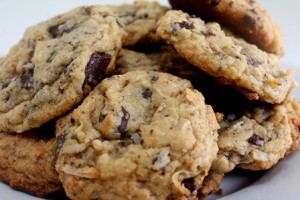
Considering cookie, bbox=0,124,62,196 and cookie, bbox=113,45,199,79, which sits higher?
cookie, bbox=113,45,199,79

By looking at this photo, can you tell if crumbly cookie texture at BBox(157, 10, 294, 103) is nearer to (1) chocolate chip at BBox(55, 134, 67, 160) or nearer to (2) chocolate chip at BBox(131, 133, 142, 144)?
(2) chocolate chip at BBox(131, 133, 142, 144)

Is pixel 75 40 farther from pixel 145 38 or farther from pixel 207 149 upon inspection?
pixel 207 149

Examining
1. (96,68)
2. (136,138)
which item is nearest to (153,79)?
(96,68)

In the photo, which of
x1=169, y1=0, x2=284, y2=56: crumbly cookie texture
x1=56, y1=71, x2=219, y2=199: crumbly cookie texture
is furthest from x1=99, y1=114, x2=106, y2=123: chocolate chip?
x1=169, y1=0, x2=284, y2=56: crumbly cookie texture

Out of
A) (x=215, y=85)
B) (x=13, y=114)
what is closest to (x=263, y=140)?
(x=215, y=85)

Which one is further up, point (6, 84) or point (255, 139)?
point (6, 84)

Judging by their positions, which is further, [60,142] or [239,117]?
[239,117]

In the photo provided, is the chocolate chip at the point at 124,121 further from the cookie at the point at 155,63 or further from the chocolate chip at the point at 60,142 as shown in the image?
the cookie at the point at 155,63

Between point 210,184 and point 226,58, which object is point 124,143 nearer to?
point 210,184
